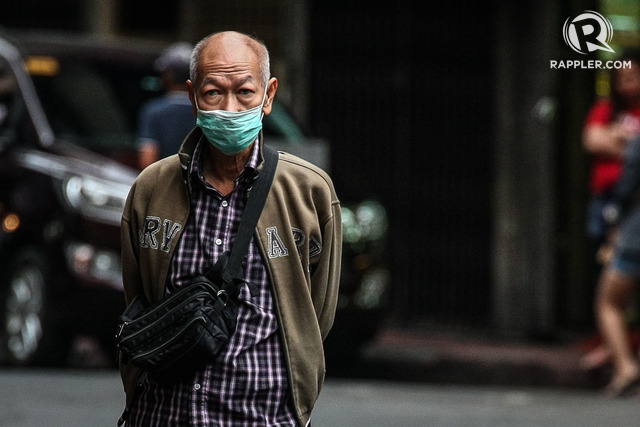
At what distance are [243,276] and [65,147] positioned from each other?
5.80 m

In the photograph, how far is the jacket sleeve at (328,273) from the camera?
3676 mm

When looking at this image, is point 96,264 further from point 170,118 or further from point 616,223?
point 616,223

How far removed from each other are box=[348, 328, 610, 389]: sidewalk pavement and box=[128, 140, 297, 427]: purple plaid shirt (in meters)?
6.38

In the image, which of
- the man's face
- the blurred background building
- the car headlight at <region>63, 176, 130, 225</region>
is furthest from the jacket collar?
the blurred background building

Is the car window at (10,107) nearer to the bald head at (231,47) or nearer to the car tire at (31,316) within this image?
the car tire at (31,316)

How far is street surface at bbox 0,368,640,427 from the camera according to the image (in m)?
7.45

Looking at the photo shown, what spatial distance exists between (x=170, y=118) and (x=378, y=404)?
1.92 meters

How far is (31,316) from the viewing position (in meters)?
8.96

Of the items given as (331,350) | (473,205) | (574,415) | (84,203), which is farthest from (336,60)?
(574,415)

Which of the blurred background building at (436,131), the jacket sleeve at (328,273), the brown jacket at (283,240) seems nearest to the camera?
the brown jacket at (283,240)

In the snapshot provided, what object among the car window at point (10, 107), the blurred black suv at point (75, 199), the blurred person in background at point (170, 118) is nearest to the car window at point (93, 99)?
→ the blurred black suv at point (75, 199)

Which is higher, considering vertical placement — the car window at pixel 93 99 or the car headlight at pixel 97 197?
the car window at pixel 93 99

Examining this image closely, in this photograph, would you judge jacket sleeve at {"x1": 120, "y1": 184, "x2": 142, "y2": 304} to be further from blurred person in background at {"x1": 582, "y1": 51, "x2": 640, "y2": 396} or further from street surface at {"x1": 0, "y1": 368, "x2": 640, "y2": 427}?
blurred person in background at {"x1": 582, "y1": 51, "x2": 640, "y2": 396}

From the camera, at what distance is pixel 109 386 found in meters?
8.34
